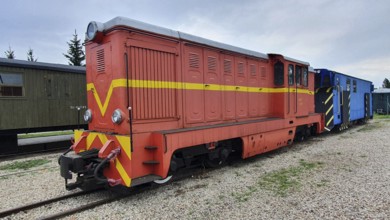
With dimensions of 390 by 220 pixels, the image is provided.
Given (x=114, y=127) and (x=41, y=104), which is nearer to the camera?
(x=114, y=127)

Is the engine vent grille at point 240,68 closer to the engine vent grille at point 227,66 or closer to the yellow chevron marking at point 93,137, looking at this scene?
the engine vent grille at point 227,66

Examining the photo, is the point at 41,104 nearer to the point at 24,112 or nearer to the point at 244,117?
the point at 24,112

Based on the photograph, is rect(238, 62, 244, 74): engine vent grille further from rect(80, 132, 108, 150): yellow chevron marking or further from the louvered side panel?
rect(80, 132, 108, 150): yellow chevron marking

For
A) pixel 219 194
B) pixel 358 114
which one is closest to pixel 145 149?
pixel 219 194

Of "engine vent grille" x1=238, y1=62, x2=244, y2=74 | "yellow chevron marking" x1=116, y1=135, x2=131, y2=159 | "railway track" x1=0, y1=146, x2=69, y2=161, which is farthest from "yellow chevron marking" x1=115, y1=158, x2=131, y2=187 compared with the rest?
"railway track" x1=0, y1=146, x2=69, y2=161

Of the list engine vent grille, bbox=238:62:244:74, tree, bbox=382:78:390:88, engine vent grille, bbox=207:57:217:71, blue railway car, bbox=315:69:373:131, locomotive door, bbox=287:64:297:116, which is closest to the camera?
engine vent grille, bbox=207:57:217:71

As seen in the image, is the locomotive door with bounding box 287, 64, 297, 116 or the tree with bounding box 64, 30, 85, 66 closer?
the locomotive door with bounding box 287, 64, 297, 116

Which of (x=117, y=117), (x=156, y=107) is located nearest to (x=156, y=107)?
(x=156, y=107)

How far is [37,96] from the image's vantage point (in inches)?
400

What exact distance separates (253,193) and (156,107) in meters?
2.44

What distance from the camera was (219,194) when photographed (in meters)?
4.95

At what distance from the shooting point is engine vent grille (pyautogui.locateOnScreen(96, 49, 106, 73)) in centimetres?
517

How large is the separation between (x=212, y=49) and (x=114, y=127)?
299 centimetres

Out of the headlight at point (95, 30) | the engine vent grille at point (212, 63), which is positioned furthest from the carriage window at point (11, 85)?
the engine vent grille at point (212, 63)
